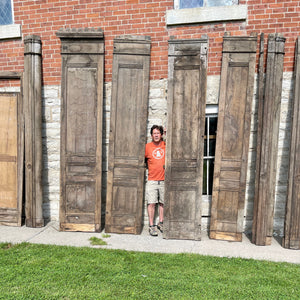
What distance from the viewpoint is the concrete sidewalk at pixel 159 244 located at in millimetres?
4004

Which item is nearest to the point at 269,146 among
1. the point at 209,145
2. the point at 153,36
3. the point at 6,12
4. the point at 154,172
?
the point at 209,145

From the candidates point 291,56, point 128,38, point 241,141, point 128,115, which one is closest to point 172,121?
point 128,115

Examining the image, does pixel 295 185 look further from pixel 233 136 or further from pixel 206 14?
pixel 206 14

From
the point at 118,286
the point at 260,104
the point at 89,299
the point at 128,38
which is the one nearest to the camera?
the point at 89,299

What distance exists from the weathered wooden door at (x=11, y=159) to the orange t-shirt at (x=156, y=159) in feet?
7.75

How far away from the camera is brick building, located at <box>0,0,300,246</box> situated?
4543mm

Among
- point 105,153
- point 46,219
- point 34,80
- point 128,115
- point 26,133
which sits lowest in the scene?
point 46,219

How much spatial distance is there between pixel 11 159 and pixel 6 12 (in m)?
2.83

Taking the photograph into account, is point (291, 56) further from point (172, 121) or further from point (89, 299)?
point (89, 299)

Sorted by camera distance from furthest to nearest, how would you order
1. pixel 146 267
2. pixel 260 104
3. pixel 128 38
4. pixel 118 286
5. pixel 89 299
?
pixel 128 38, pixel 260 104, pixel 146 267, pixel 118 286, pixel 89 299

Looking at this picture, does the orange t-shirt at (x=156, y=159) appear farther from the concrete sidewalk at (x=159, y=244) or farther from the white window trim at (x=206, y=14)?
the white window trim at (x=206, y=14)

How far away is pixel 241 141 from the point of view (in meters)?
4.45

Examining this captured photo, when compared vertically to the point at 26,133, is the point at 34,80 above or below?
above

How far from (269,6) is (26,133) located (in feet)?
15.2
